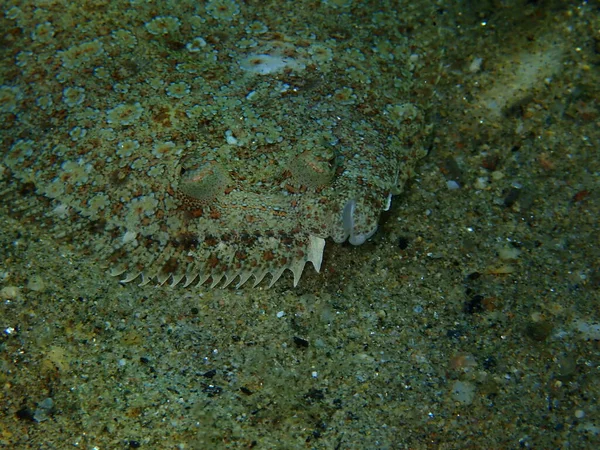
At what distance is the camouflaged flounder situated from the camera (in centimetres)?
345

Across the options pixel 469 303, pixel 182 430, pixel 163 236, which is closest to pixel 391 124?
pixel 469 303

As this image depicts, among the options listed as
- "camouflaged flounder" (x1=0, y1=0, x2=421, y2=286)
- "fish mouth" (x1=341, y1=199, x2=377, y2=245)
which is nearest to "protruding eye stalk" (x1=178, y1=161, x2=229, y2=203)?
"camouflaged flounder" (x1=0, y1=0, x2=421, y2=286)

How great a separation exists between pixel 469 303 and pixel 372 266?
800mm

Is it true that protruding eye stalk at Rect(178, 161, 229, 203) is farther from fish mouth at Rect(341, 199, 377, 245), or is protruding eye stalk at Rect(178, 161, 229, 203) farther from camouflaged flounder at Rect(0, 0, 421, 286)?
fish mouth at Rect(341, 199, 377, 245)

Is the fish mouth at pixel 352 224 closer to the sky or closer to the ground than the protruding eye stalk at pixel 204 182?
closer to the ground

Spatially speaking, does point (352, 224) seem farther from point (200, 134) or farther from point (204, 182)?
point (200, 134)

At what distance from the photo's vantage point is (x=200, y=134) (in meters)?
3.60

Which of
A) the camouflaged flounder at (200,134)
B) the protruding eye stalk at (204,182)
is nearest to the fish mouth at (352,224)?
the camouflaged flounder at (200,134)

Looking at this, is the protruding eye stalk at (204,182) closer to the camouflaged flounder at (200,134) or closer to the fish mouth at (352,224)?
the camouflaged flounder at (200,134)

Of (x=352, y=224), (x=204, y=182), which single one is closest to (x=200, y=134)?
(x=204, y=182)

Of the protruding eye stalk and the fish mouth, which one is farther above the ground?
the protruding eye stalk

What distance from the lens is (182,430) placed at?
3.14m

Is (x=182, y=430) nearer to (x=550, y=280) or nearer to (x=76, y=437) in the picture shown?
(x=76, y=437)

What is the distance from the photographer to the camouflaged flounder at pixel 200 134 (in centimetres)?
345
